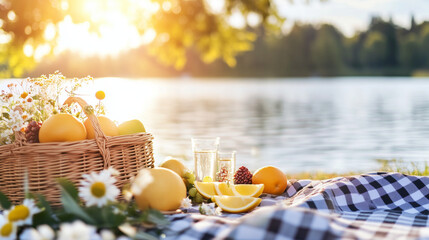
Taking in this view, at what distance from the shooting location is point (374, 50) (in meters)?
68.4

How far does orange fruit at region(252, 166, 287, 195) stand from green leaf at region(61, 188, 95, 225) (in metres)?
1.27

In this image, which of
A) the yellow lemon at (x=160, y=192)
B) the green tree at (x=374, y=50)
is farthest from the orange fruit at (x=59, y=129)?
the green tree at (x=374, y=50)

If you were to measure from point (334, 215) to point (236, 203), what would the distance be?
0.49 m

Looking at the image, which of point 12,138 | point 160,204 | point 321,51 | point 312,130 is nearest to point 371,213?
point 160,204

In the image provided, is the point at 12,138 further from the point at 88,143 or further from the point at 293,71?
the point at 293,71

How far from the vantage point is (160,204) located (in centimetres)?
232

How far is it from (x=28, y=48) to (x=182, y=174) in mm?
8182

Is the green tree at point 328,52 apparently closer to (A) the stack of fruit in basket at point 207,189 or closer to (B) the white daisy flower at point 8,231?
(A) the stack of fruit in basket at point 207,189

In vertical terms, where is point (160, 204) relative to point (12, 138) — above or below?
below

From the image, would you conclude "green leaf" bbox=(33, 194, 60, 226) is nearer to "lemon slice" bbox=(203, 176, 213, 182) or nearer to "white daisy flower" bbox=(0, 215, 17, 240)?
"white daisy flower" bbox=(0, 215, 17, 240)

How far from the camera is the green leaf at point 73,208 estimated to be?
1.86 meters

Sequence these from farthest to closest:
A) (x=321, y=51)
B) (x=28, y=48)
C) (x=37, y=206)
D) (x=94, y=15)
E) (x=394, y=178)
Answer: (x=321, y=51) < (x=28, y=48) < (x=94, y=15) < (x=394, y=178) < (x=37, y=206)

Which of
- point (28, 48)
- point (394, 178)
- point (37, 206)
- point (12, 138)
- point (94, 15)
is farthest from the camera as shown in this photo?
point (28, 48)

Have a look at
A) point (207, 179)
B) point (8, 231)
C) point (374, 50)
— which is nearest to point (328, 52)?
point (374, 50)
